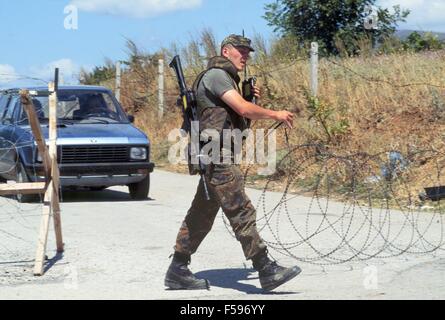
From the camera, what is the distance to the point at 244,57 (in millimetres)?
6938

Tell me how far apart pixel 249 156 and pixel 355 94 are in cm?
326

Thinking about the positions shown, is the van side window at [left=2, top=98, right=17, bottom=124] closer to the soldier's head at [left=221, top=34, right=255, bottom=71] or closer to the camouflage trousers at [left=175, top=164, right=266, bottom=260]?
the soldier's head at [left=221, top=34, right=255, bottom=71]

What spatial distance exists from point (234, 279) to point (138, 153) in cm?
607

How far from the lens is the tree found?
2427cm

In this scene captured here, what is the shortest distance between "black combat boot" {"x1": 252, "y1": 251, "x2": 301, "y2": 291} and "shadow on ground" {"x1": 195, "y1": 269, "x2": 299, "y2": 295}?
0.18 meters

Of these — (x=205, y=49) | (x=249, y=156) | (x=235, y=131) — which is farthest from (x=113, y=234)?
(x=205, y=49)

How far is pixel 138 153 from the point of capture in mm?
13289

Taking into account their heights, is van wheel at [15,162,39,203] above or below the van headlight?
below

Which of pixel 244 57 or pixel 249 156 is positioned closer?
pixel 244 57

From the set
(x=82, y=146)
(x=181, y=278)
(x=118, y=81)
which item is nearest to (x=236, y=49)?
(x=181, y=278)

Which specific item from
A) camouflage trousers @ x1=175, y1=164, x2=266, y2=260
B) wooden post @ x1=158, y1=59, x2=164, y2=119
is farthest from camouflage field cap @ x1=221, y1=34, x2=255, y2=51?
wooden post @ x1=158, y1=59, x2=164, y2=119

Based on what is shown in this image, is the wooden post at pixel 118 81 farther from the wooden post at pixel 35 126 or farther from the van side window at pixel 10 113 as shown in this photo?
the wooden post at pixel 35 126

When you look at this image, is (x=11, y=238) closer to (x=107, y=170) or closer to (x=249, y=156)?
(x=107, y=170)

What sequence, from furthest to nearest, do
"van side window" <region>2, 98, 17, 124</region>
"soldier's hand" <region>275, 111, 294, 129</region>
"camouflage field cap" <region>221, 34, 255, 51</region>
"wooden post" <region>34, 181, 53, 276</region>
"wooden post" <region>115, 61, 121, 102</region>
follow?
"wooden post" <region>115, 61, 121, 102</region> < "van side window" <region>2, 98, 17, 124</region> < "wooden post" <region>34, 181, 53, 276</region> < "camouflage field cap" <region>221, 34, 255, 51</region> < "soldier's hand" <region>275, 111, 294, 129</region>
